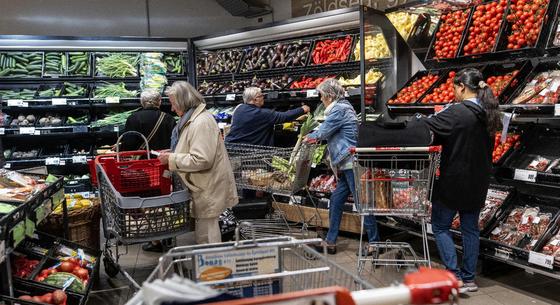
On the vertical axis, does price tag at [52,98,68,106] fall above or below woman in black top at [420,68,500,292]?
above

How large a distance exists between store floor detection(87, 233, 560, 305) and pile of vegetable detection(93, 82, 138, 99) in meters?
3.21

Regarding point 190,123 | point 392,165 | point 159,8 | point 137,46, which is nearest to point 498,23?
point 392,165

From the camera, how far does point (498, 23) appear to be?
4.45 m

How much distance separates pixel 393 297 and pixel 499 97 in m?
3.59

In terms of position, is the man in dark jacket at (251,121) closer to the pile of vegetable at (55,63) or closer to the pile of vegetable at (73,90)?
the pile of vegetable at (73,90)

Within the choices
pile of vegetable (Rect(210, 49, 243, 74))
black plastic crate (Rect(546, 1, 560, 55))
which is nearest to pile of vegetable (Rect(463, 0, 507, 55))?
black plastic crate (Rect(546, 1, 560, 55))

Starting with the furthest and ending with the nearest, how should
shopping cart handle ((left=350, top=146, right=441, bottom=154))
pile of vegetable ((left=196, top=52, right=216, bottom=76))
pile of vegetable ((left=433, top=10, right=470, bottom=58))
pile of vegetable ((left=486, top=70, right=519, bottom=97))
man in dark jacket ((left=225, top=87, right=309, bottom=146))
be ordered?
pile of vegetable ((left=196, top=52, right=216, bottom=76)) < man in dark jacket ((left=225, top=87, right=309, bottom=146)) < pile of vegetable ((left=433, top=10, right=470, bottom=58)) < pile of vegetable ((left=486, top=70, right=519, bottom=97)) < shopping cart handle ((left=350, top=146, right=441, bottom=154))

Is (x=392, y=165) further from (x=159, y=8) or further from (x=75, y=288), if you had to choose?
(x=159, y=8)

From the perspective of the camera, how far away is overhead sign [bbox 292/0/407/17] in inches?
246

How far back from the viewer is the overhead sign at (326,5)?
6249 millimetres

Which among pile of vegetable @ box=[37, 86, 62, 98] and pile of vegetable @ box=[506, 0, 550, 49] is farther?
pile of vegetable @ box=[37, 86, 62, 98]

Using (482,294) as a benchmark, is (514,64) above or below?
above

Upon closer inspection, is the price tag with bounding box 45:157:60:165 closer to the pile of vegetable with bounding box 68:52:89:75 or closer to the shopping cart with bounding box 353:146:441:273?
the pile of vegetable with bounding box 68:52:89:75

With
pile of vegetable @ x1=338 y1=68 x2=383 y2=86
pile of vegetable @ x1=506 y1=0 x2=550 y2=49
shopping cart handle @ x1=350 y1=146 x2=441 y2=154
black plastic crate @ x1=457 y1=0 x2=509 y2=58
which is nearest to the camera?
shopping cart handle @ x1=350 y1=146 x2=441 y2=154
